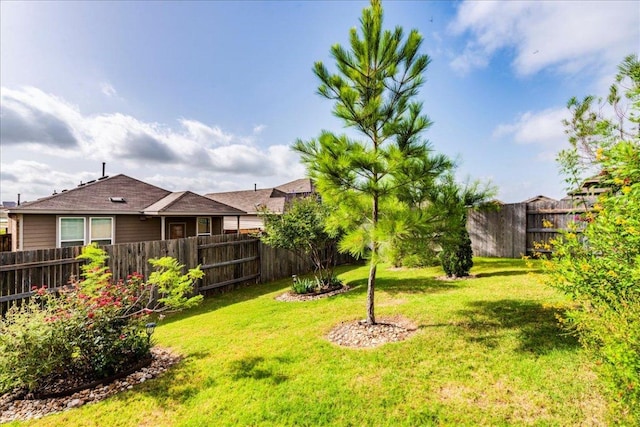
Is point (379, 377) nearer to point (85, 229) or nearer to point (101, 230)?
point (85, 229)

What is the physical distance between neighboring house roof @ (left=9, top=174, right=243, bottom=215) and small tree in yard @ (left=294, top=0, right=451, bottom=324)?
36.9 ft

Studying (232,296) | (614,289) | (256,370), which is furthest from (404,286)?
(614,289)

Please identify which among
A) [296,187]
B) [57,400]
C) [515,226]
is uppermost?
[296,187]

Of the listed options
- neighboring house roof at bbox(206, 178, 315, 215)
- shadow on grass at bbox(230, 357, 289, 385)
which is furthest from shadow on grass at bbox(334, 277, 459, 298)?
neighboring house roof at bbox(206, 178, 315, 215)

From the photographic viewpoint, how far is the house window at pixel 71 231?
11492 millimetres

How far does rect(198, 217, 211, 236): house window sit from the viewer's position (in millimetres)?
15852

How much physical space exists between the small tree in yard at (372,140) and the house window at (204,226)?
41.5 ft

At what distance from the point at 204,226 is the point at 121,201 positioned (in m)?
4.07

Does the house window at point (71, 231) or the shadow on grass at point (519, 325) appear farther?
the house window at point (71, 231)

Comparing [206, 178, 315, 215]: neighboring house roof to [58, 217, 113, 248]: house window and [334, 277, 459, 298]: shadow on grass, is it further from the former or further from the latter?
[334, 277, 459, 298]: shadow on grass

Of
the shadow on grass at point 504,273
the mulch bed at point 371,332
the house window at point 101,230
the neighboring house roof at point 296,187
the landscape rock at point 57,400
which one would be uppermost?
the neighboring house roof at point 296,187

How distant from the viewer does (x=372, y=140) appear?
5109 mm

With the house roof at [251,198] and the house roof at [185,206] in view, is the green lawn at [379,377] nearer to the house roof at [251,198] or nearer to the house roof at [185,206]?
the house roof at [185,206]

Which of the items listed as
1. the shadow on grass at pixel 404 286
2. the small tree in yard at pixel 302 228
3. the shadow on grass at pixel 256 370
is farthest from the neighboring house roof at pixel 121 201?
the shadow on grass at pixel 256 370
